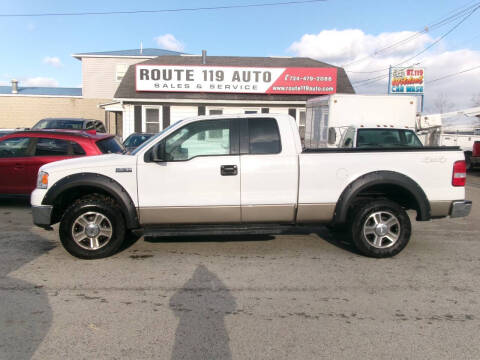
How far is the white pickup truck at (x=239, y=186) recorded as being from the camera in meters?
5.11

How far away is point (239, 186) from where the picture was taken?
5141mm

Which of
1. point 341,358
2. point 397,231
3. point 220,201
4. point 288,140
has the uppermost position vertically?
point 288,140

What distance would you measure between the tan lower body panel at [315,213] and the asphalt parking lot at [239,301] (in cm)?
54

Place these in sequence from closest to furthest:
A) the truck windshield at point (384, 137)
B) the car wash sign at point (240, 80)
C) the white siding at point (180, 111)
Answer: the truck windshield at point (384, 137), the car wash sign at point (240, 80), the white siding at point (180, 111)

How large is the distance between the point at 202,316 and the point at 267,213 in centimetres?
189

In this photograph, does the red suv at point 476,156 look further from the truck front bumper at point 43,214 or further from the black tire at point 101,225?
the truck front bumper at point 43,214

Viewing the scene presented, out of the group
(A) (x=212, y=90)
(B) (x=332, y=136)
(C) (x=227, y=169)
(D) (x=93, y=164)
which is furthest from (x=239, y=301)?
(A) (x=212, y=90)

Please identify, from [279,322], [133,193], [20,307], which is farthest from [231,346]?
[133,193]

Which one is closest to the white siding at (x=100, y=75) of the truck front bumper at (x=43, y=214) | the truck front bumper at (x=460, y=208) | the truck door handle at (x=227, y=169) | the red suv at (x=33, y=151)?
the red suv at (x=33, y=151)

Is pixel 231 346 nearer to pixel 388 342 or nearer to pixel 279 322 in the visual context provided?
pixel 279 322

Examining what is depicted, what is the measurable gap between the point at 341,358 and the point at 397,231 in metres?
2.71

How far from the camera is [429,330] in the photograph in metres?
3.45

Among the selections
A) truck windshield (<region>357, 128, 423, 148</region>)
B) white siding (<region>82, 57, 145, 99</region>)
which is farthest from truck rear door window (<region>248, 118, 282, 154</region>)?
white siding (<region>82, 57, 145, 99</region>)

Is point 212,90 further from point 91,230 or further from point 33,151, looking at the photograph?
point 91,230
